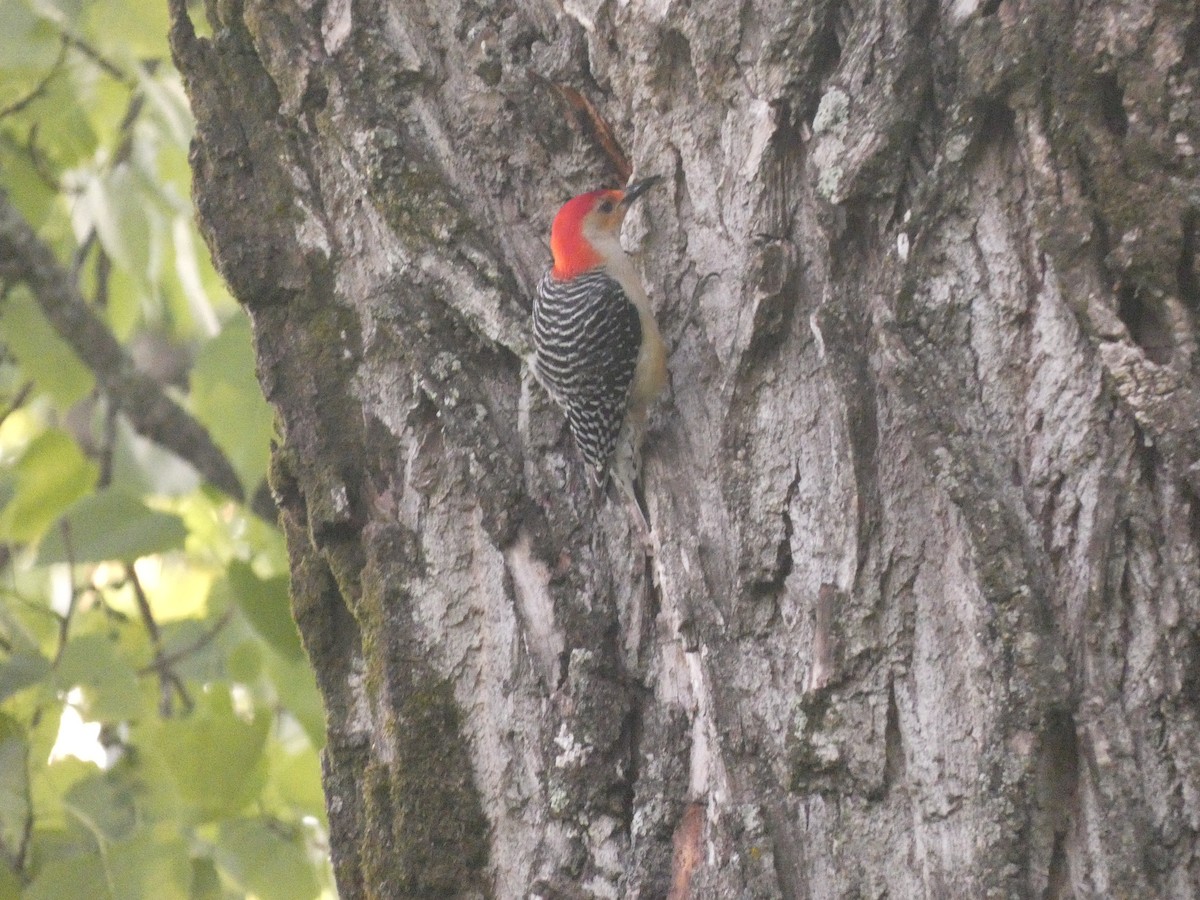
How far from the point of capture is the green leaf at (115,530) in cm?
338

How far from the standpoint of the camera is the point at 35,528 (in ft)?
12.0

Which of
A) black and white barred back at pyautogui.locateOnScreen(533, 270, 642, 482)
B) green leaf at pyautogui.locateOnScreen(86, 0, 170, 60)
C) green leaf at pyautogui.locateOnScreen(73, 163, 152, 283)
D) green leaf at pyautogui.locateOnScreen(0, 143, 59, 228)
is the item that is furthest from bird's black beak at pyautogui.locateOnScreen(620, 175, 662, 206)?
green leaf at pyautogui.locateOnScreen(0, 143, 59, 228)

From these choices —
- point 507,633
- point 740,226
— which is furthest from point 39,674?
point 740,226

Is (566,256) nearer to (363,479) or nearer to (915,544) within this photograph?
(363,479)

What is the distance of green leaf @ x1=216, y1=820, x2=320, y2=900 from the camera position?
10.1 ft

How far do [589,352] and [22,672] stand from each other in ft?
5.88

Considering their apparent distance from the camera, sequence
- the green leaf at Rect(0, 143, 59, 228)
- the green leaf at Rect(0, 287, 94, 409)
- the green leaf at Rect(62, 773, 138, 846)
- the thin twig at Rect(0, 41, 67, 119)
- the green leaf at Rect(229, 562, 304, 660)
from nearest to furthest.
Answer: the green leaf at Rect(62, 773, 138, 846) < the green leaf at Rect(229, 562, 304, 660) < the green leaf at Rect(0, 287, 94, 409) < the thin twig at Rect(0, 41, 67, 119) < the green leaf at Rect(0, 143, 59, 228)

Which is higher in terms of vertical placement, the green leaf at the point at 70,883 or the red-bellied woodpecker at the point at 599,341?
the red-bellied woodpecker at the point at 599,341

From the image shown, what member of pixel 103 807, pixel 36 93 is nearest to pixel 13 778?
pixel 103 807

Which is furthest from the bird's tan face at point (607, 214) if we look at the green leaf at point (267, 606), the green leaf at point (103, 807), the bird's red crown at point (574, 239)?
the green leaf at point (103, 807)

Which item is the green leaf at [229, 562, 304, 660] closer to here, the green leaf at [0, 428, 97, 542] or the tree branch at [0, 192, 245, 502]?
the green leaf at [0, 428, 97, 542]

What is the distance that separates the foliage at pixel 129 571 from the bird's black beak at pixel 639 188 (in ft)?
4.09

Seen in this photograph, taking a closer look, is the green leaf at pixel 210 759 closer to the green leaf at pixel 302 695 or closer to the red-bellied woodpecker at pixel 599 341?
the green leaf at pixel 302 695

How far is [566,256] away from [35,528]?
1869 millimetres
